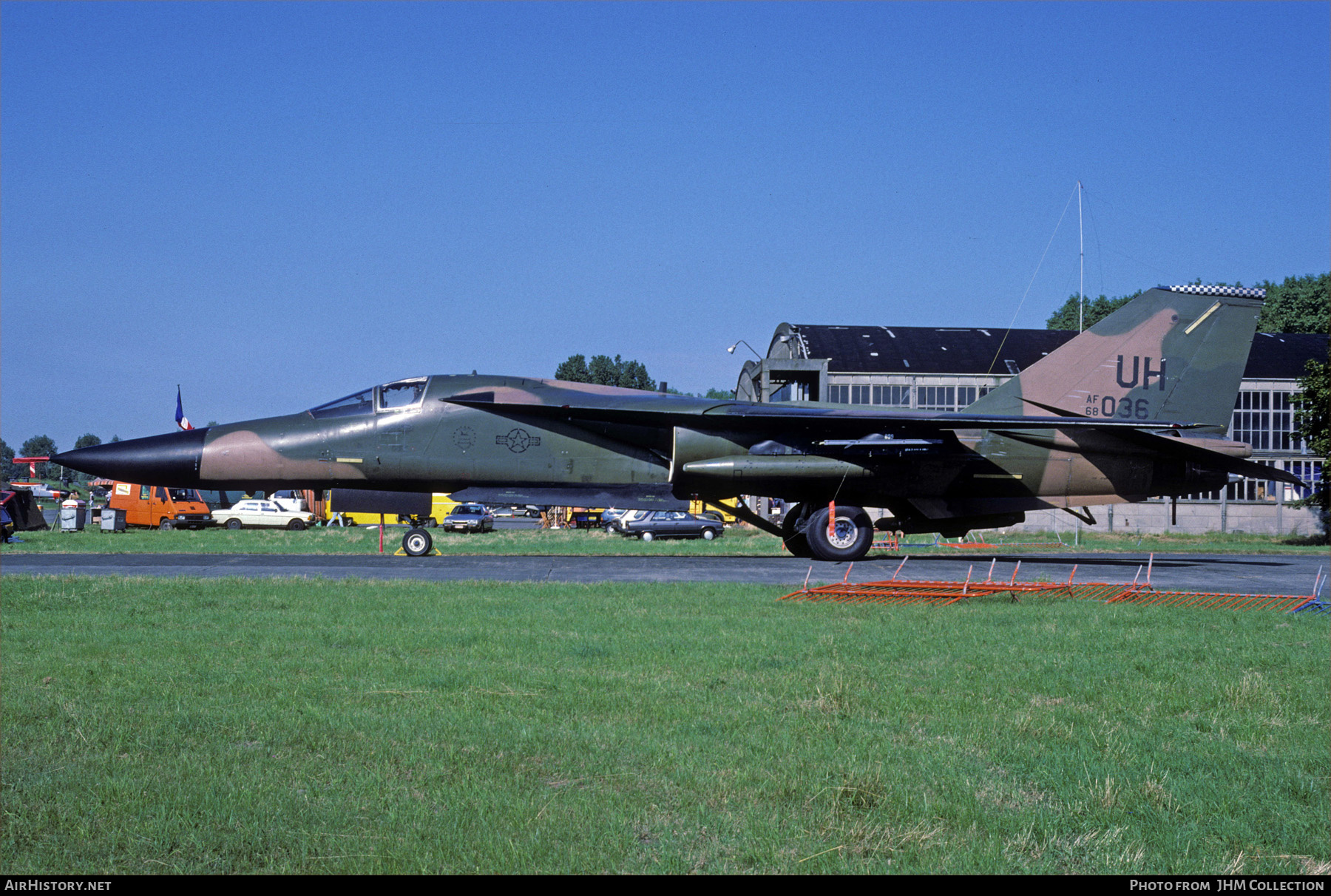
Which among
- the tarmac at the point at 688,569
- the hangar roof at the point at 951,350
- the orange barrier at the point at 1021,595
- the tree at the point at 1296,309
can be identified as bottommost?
the tarmac at the point at 688,569

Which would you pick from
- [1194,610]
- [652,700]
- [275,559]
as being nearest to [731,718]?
[652,700]

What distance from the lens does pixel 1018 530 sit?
43.8 meters

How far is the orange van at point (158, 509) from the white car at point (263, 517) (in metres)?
1.12

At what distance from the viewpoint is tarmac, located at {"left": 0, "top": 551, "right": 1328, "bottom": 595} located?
15430 mm

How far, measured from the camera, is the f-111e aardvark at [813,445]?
1852 cm

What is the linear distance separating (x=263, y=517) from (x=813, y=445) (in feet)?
115

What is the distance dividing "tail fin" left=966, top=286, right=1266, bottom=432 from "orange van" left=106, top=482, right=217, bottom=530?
38.0 m

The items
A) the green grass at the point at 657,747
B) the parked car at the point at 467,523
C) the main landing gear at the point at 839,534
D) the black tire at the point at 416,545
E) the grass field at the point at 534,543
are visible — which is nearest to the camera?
the green grass at the point at 657,747

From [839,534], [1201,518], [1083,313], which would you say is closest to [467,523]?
[839,534]

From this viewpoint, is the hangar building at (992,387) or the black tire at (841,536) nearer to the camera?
the black tire at (841,536)

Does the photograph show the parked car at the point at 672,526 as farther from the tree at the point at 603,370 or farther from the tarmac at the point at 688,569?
the tree at the point at 603,370

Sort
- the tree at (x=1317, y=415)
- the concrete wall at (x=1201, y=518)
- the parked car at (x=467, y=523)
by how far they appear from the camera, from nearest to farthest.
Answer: the tree at (x=1317, y=415), the parked car at (x=467, y=523), the concrete wall at (x=1201, y=518)

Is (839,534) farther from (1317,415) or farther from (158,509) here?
(158,509)

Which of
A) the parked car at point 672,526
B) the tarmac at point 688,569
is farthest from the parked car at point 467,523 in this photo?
the tarmac at point 688,569
